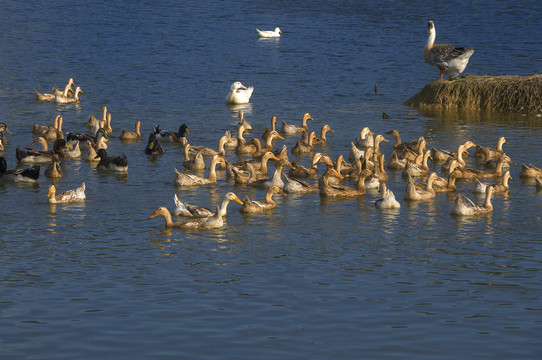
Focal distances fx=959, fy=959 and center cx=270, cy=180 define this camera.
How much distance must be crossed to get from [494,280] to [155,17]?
5210 cm

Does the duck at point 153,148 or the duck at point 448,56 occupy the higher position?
the duck at point 448,56

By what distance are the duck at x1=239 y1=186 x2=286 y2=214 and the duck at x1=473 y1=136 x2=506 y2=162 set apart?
8312 millimetres

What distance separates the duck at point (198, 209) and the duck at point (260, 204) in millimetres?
165

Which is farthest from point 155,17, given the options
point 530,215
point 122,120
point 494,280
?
point 494,280

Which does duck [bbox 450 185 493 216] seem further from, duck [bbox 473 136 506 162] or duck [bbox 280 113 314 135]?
duck [bbox 280 113 314 135]

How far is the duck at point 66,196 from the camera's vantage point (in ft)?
75.6

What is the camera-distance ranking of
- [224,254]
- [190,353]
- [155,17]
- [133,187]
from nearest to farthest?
[190,353], [224,254], [133,187], [155,17]

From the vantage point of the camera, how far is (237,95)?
130ft

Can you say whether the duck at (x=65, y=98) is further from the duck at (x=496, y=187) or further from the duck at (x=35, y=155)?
the duck at (x=496, y=187)

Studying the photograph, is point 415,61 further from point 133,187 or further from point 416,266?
point 416,266

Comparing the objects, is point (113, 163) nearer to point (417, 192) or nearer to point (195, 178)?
point (195, 178)

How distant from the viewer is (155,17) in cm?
6650

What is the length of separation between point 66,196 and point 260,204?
186 inches

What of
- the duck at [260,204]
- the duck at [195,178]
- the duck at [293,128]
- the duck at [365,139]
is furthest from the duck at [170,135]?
the duck at [260,204]
